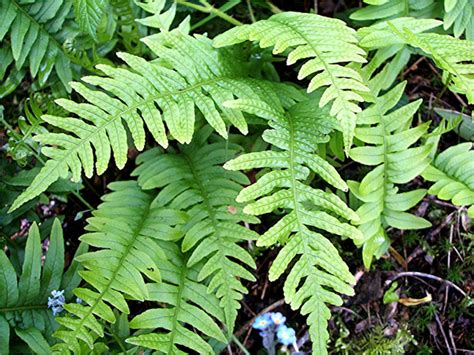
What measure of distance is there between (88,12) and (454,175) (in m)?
1.53

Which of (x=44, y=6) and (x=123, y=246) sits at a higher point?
(x=44, y=6)

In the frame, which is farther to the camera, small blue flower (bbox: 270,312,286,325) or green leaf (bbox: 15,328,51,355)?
small blue flower (bbox: 270,312,286,325)

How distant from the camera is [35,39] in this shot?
2609 mm

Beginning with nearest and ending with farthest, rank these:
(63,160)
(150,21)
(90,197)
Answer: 1. (63,160)
2. (150,21)
3. (90,197)

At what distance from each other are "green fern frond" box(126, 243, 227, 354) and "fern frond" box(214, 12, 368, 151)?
77 centimetres

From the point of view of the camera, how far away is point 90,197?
2.89 metres

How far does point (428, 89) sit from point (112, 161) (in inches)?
65.2

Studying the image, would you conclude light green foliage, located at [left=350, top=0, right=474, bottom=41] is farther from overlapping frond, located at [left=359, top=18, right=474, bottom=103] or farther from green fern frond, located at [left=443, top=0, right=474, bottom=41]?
overlapping frond, located at [left=359, top=18, right=474, bottom=103]

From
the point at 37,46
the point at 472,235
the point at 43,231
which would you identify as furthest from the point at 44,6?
the point at 472,235

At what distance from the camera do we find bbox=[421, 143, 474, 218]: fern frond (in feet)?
6.85

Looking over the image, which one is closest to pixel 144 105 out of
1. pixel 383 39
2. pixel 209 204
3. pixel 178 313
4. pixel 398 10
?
pixel 209 204

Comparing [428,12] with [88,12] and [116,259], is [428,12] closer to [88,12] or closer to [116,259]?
[88,12]

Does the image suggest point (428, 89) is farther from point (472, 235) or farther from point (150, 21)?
point (150, 21)

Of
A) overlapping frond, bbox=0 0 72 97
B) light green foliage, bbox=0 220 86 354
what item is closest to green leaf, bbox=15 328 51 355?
light green foliage, bbox=0 220 86 354
